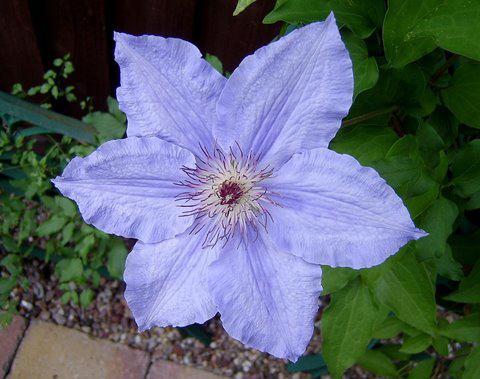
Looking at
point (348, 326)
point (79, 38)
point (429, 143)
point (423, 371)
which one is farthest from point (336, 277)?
point (79, 38)

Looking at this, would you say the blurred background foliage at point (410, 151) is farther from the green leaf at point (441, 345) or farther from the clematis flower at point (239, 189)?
the clematis flower at point (239, 189)

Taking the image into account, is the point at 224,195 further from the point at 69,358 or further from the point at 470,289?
the point at 69,358

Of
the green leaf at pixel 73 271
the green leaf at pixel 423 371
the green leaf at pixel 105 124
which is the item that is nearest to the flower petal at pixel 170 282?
the green leaf at pixel 423 371

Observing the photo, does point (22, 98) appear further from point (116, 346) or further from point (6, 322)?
point (116, 346)

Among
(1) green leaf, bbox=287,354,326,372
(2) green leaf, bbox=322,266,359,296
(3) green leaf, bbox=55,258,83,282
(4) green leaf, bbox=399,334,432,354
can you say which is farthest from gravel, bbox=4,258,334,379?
(2) green leaf, bbox=322,266,359,296

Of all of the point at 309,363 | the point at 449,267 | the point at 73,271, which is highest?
the point at 449,267

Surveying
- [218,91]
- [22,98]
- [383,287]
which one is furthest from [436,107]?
[22,98]
